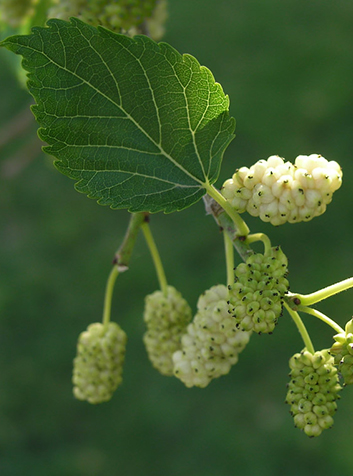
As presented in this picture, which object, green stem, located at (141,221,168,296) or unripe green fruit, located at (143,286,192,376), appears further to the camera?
unripe green fruit, located at (143,286,192,376)

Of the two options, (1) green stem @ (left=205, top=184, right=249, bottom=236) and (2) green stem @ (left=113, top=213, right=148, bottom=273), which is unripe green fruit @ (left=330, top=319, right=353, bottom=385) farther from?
(2) green stem @ (left=113, top=213, right=148, bottom=273)

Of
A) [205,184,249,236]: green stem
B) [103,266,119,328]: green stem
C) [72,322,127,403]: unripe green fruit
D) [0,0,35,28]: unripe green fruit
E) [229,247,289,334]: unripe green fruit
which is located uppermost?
[0,0,35,28]: unripe green fruit

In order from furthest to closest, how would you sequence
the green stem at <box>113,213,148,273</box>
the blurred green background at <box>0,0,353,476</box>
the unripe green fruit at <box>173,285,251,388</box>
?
the blurred green background at <box>0,0,353,476</box> < the green stem at <box>113,213,148,273</box> < the unripe green fruit at <box>173,285,251,388</box>

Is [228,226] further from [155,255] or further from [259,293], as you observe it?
[155,255]

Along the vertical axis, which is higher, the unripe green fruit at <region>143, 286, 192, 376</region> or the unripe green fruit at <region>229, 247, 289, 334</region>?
the unripe green fruit at <region>143, 286, 192, 376</region>

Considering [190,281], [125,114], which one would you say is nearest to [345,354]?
[125,114]

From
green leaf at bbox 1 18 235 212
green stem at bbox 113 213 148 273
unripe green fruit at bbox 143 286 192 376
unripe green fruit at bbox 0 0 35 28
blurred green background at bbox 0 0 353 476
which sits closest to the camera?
green leaf at bbox 1 18 235 212

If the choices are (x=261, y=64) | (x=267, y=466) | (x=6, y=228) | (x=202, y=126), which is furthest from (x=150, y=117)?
(x=261, y=64)

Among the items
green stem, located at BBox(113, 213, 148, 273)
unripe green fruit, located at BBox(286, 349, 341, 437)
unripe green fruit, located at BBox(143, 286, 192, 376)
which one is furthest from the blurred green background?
unripe green fruit, located at BBox(286, 349, 341, 437)

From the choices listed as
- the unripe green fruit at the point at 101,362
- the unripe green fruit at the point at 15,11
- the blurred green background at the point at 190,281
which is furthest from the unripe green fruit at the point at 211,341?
the blurred green background at the point at 190,281
